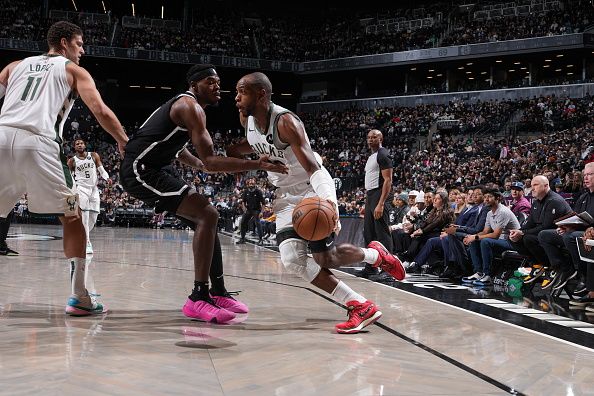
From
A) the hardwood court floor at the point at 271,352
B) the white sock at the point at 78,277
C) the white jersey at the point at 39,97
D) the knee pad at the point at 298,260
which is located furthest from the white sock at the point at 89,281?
the knee pad at the point at 298,260

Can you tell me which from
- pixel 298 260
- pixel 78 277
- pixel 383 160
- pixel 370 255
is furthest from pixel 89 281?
pixel 383 160

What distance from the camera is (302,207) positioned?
12.8ft

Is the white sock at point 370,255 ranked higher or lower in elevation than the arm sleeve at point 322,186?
lower

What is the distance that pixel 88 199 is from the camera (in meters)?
8.48

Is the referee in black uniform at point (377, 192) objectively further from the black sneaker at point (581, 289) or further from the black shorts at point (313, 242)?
the black shorts at point (313, 242)

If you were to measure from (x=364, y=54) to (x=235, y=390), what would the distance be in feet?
112

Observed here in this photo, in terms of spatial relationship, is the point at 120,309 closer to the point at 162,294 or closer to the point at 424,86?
the point at 162,294

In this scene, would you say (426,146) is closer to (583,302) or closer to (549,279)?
(549,279)

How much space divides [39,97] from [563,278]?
497 cm

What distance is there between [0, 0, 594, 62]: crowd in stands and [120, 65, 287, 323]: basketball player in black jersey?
28999 mm

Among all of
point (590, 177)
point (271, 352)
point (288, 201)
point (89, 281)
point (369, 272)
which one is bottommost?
point (369, 272)

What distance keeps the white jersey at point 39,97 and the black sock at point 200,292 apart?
1.32 metres

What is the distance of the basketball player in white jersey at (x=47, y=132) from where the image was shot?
3982 mm

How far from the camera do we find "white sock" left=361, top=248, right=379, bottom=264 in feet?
15.1
